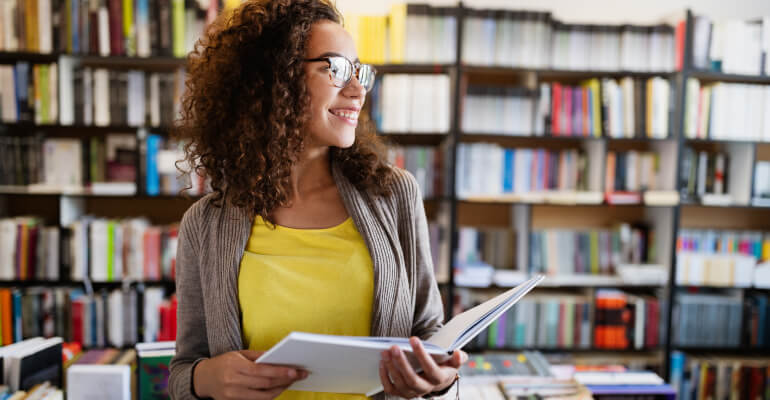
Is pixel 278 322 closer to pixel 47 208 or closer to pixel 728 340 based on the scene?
pixel 47 208

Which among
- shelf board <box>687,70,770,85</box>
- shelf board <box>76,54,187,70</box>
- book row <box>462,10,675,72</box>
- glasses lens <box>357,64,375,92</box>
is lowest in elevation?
glasses lens <box>357,64,375,92</box>

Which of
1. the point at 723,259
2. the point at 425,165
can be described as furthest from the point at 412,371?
the point at 723,259

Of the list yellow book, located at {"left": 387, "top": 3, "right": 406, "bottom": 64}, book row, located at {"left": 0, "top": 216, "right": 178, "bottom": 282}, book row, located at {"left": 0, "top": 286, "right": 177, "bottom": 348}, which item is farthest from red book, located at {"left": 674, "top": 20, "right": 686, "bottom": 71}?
book row, located at {"left": 0, "top": 286, "right": 177, "bottom": 348}

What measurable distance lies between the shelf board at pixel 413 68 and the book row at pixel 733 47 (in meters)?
1.24

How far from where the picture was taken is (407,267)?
103 cm

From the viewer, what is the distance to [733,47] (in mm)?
2555

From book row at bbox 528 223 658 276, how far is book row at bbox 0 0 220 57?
6.70 feet

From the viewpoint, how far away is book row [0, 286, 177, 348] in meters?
2.48

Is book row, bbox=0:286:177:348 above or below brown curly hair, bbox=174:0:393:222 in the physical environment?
below

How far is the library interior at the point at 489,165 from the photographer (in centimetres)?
247

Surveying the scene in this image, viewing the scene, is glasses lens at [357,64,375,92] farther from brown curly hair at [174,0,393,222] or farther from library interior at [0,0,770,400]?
library interior at [0,0,770,400]

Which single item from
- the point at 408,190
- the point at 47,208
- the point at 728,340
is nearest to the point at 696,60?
the point at 728,340

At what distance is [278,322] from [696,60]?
2546 millimetres

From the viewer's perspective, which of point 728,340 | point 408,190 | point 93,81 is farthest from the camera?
point 728,340
